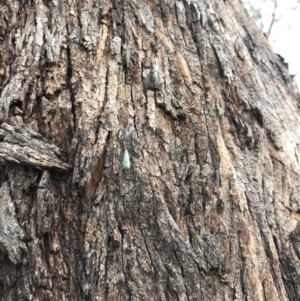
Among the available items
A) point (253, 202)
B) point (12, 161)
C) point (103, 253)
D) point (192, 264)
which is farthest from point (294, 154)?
point (12, 161)

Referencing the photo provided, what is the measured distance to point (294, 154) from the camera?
2.87m

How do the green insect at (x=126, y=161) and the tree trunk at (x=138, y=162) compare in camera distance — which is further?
the green insect at (x=126, y=161)

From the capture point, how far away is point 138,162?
232cm

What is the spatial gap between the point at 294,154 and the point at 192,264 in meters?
1.13

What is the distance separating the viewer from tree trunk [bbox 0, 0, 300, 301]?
6.85ft

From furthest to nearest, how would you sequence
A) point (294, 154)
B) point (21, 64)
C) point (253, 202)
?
point (294, 154) → point (21, 64) → point (253, 202)

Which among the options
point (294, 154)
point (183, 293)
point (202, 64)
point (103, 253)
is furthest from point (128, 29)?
point (183, 293)

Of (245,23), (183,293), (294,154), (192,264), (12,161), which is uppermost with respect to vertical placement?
(245,23)

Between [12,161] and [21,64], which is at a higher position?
[21,64]

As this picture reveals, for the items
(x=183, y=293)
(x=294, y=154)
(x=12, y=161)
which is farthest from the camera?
(x=294, y=154)

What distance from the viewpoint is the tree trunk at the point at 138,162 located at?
209cm

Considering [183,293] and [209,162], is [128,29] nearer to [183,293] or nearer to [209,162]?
[209,162]

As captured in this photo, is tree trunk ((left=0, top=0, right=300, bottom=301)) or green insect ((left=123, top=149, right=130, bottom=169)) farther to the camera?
green insect ((left=123, top=149, right=130, bottom=169))

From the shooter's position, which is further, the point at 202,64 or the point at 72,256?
the point at 202,64
